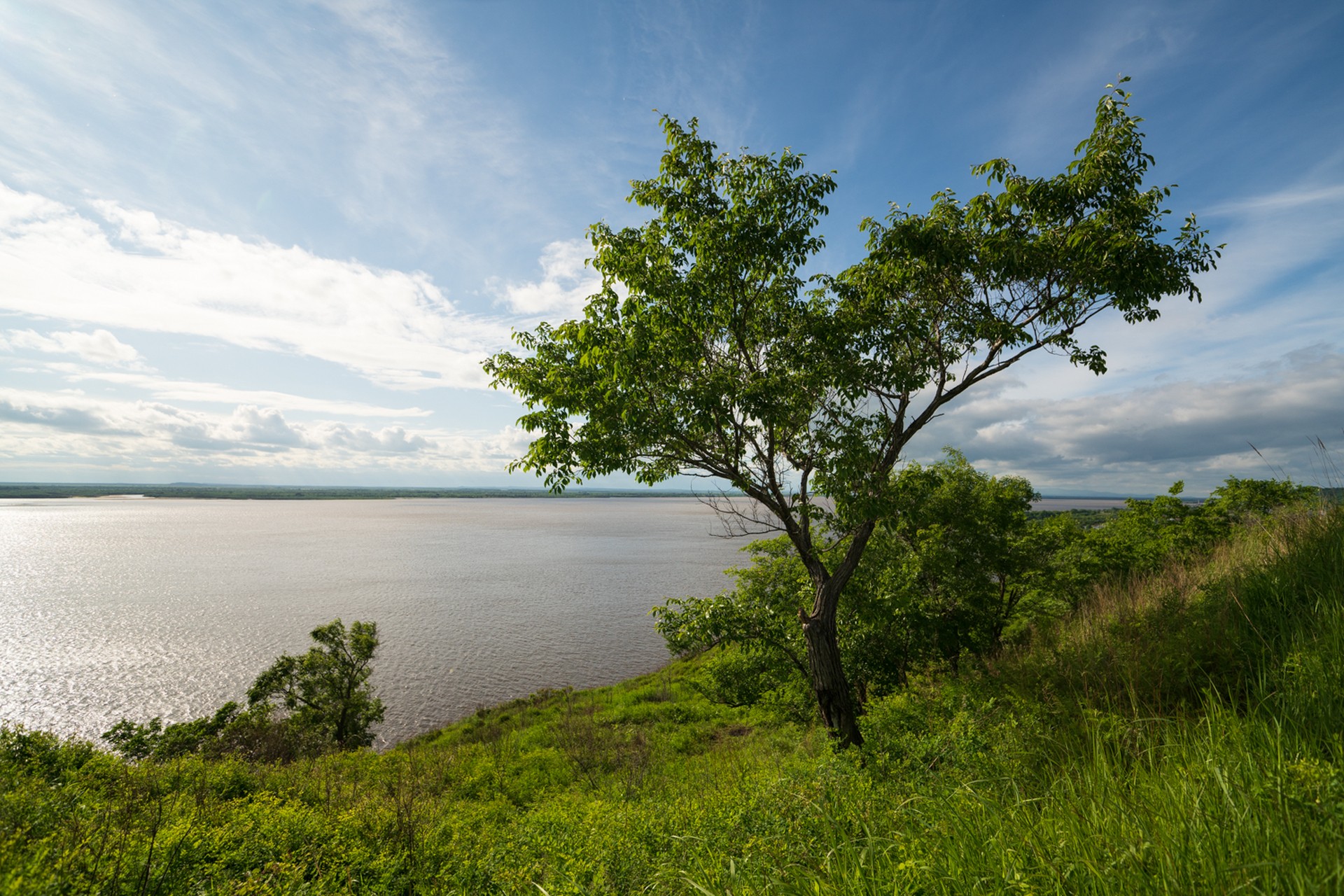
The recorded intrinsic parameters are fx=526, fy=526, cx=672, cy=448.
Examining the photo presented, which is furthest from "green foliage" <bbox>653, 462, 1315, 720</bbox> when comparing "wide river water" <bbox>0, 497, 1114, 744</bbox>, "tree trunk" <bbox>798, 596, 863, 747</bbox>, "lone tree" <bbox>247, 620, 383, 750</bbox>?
"wide river water" <bbox>0, 497, 1114, 744</bbox>

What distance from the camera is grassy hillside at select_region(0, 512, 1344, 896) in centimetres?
253

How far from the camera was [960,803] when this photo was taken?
12.1ft

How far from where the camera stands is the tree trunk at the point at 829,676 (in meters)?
10.1

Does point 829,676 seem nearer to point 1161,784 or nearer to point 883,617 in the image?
Result: point 883,617

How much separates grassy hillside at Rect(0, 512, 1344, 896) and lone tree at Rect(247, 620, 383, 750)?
11181mm

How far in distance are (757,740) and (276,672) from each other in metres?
19.9

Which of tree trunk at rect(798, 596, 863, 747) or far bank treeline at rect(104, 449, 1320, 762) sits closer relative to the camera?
tree trunk at rect(798, 596, 863, 747)

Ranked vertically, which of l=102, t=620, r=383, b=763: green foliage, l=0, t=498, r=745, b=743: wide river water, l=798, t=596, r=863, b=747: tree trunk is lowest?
l=0, t=498, r=745, b=743: wide river water

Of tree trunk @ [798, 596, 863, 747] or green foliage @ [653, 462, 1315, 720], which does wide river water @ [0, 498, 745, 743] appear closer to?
tree trunk @ [798, 596, 863, 747]

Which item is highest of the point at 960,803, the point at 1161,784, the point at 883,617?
the point at 1161,784

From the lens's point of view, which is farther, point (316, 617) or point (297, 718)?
point (316, 617)

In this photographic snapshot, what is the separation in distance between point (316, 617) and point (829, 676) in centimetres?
5326

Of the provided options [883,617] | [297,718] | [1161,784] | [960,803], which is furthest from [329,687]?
[1161,784]

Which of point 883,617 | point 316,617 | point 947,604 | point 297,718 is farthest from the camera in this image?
point 316,617
